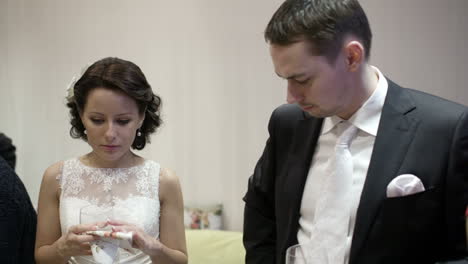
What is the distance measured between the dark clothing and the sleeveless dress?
0.21m

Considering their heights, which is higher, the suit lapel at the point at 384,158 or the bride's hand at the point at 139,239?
the suit lapel at the point at 384,158

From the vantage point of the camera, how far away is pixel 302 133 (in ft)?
6.63

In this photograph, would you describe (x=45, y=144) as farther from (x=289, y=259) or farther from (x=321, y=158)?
(x=289, y=259)

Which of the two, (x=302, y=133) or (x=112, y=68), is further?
(x=112, y=68)

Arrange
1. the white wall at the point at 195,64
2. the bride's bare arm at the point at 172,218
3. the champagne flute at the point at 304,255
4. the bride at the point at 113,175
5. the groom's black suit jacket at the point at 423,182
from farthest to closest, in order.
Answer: the white wall at the point at 195,64 < the bride's bare arm at the point at 172,218 < the bride at the point at 113,175 < the groom's black suit jacket at the point at 423,182 < the champagne flute at the point at 304,255

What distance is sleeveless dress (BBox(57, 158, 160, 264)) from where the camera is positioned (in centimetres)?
229

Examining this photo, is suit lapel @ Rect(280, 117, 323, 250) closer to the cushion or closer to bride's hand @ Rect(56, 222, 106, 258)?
bride's hand @ Rect(56, 222, 106, 258)

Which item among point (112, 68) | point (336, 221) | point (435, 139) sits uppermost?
Answer: point (112, 68)

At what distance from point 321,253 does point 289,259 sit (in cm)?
9

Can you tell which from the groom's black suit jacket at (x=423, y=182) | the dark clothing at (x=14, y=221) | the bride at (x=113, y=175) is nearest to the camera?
the groom's black suit jacket at (x=423, y=182)

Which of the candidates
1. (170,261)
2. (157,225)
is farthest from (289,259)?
(157,225)

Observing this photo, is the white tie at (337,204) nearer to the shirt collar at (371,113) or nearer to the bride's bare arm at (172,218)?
the shirt collar at (371,113)

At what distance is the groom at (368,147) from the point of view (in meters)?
1.68

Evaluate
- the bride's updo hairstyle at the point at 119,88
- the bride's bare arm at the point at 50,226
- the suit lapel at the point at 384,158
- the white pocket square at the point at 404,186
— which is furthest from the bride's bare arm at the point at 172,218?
the white pocket square at the point at 404,186
